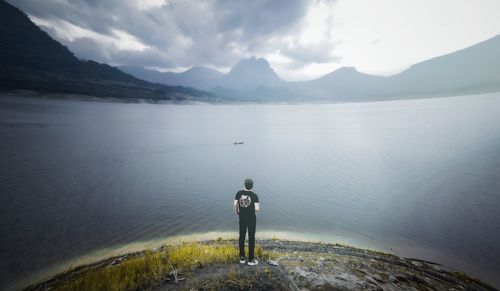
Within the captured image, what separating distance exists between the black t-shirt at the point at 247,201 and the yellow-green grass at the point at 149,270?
2.22 metres

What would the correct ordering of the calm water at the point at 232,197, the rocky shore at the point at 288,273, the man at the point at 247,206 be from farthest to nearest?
the calm water at the point at 232,197 < the man at the point at 247,206 < the rocky shore at the point at 288,273

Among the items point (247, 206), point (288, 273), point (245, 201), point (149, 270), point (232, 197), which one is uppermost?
point (245, 201)

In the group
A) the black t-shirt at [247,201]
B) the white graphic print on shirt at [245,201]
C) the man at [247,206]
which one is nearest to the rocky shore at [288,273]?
the man at [247,206]

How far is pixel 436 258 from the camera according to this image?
11.2 m

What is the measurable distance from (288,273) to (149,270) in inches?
188

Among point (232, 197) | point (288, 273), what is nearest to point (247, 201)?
point (288, 273)

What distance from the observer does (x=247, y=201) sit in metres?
7.62

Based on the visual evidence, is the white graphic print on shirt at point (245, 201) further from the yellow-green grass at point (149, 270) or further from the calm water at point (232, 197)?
the calm water at point (232, 197)

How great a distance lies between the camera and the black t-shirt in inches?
300

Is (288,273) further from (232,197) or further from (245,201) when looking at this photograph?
(232,197)

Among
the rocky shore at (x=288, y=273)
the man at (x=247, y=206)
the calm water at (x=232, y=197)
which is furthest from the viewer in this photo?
the calm water at (x=232, y=197)

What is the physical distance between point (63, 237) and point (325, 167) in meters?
26.9

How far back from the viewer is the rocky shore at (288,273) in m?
7.07

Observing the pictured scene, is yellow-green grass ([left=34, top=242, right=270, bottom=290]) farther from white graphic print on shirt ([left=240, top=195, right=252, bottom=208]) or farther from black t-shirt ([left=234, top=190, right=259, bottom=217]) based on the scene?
white graphic print on shirt ([left=240, top=195, right=252, bottom=208])
